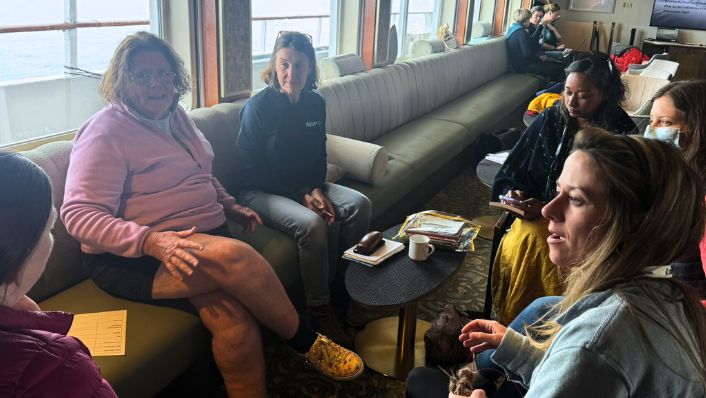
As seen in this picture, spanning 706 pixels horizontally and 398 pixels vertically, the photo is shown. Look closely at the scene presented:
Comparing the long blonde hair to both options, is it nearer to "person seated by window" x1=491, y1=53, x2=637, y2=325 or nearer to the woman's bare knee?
the woman's bare knee

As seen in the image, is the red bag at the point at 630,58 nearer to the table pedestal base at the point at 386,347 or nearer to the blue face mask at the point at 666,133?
the blue face mask at the point at 666,133

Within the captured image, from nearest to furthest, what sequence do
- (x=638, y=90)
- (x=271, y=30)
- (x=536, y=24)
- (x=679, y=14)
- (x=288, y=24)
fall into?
(x=271, y=30)
(x=288, y=24)
(x=638, y=90)
(x=536, y=24)
(x=679, y=14)

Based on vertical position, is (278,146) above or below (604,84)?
below

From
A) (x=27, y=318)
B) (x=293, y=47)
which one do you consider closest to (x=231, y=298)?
(x=27, y=318)

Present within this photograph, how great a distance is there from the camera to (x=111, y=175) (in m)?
1.88

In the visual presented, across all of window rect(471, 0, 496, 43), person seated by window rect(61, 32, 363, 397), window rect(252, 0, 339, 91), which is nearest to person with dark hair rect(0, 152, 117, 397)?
person seated by window rect(61, 32, 363, 397)

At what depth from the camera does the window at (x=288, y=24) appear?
3799 millimetres

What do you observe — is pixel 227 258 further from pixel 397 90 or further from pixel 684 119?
pixel 397 90

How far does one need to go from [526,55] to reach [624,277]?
23.0 feet

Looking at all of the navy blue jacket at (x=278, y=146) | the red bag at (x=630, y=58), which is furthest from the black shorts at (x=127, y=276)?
the red bag at (x=630, y=58)

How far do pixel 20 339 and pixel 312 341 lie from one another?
1.26m

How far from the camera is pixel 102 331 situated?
5.74 ft

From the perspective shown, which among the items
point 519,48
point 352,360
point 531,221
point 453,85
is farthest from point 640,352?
point 519,48

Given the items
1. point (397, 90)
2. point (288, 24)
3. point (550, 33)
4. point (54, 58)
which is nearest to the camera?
point (54, 58)
